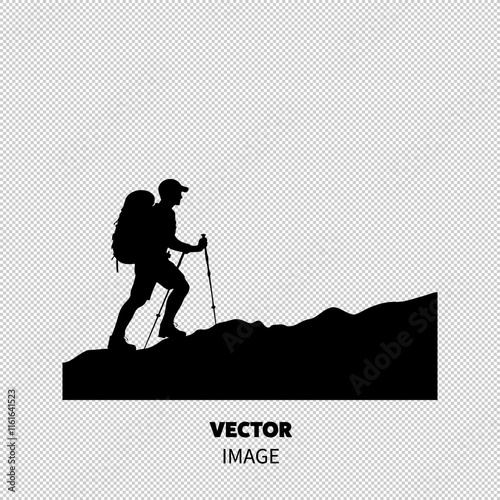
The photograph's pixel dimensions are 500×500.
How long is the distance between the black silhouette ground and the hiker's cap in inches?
62.1

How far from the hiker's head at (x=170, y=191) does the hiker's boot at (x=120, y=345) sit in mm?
1602

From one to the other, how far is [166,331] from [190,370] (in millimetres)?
506

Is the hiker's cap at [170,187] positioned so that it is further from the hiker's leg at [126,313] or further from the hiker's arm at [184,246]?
the hiker's leg at [126,313]

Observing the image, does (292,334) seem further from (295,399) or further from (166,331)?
(166,331)

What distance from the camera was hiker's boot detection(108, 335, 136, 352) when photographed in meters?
9.84

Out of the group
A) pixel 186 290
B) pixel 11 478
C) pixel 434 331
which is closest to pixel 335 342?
pixel 434 331

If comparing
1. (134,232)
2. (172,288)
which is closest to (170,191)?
(134,232)

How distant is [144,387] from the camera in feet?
32.1

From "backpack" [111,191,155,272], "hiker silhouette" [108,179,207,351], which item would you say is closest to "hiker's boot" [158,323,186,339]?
"hiker silhouette" [108,179,207,351]

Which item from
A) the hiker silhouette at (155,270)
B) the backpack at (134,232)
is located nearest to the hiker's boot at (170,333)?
the hiker silhouette at (155,270)

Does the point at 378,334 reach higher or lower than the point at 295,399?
higher

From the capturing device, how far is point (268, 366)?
32.4ft

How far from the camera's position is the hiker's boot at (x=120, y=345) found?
9.84 meters

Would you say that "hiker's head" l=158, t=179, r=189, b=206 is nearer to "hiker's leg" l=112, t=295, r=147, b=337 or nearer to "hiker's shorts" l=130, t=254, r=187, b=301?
"hiker's shorts" l=130, t=254, r=187, b=301
